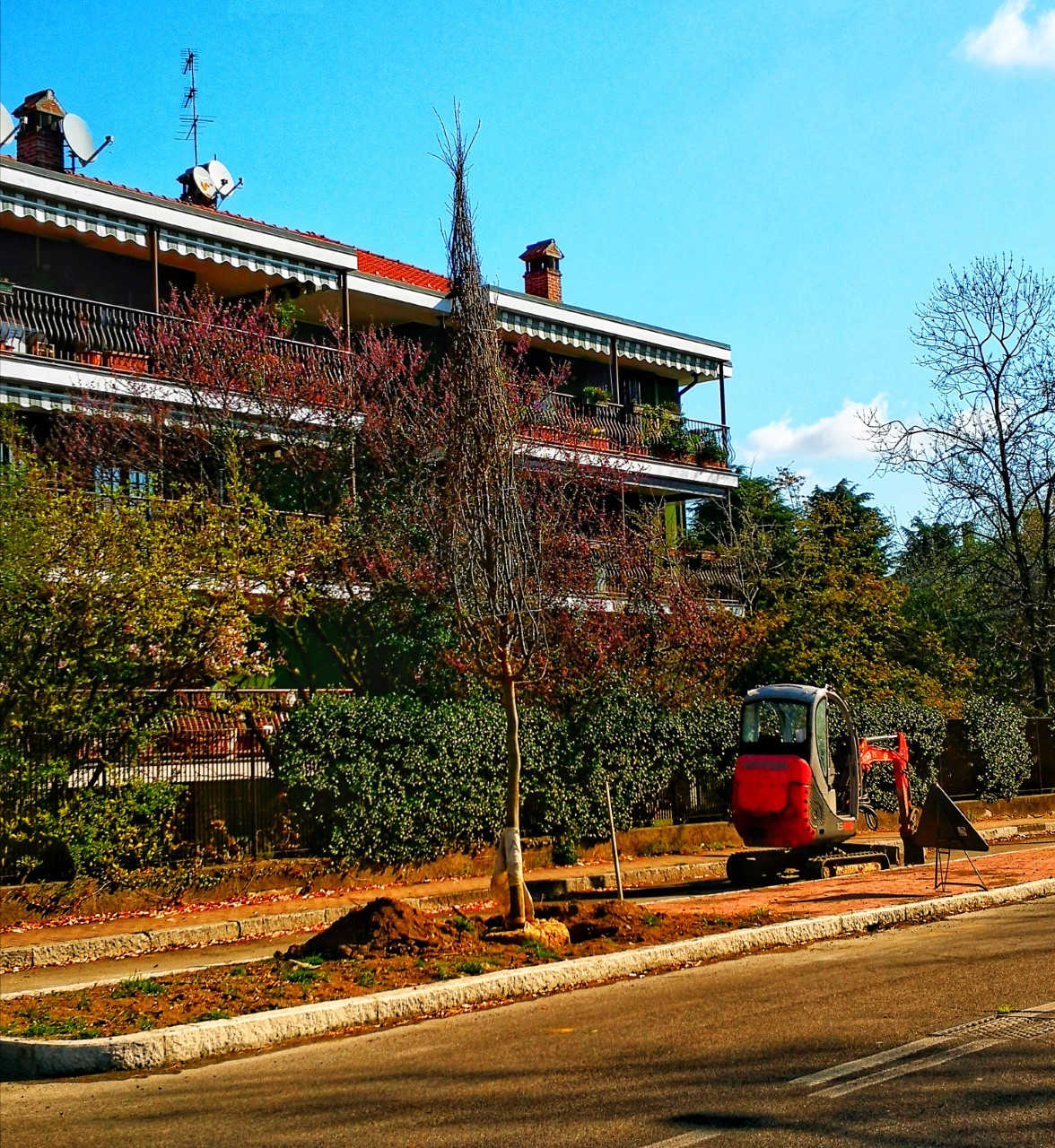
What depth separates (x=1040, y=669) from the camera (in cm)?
3481

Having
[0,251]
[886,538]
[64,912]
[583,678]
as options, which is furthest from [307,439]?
[886,538]

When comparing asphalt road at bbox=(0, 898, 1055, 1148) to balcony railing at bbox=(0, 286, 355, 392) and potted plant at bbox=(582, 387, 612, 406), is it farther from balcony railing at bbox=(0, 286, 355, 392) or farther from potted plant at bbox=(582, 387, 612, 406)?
potted plant at bbox=(582, 387, 612, 406)

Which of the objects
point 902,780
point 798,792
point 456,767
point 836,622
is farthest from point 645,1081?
point 836,622

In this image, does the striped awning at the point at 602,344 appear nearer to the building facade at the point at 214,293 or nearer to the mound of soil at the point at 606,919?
the building facade at the point at 214,293

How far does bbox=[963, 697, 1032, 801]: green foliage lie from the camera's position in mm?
29734

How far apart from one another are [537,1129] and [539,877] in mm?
12159

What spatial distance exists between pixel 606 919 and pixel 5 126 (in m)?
21.1

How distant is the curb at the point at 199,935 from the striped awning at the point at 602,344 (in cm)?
1472

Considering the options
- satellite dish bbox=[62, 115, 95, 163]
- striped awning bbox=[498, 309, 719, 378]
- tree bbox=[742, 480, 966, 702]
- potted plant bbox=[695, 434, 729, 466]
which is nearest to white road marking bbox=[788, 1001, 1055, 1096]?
tree bbox=[742, 480, 966, 702]

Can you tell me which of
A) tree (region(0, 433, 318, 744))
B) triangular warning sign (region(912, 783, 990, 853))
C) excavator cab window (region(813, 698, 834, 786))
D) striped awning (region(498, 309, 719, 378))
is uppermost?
striped awning (region(498, 309, 719, 378))

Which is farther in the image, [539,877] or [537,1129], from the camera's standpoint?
[539,877]

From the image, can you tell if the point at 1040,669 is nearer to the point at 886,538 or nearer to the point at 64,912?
the point at 886,538

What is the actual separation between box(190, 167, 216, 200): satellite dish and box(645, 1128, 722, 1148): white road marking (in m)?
27.9

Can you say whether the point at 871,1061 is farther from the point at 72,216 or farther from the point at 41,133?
the point at 41,133
